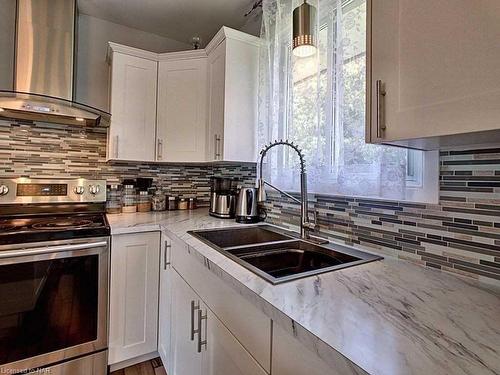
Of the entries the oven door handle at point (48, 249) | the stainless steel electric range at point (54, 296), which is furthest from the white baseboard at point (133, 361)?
the oven door handle at point (48, 249)

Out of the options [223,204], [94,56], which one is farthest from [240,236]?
[94,56]

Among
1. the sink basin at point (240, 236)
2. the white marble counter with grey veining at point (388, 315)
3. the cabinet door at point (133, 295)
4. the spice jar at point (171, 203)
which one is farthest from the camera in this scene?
the spice jar at point (171, 203)

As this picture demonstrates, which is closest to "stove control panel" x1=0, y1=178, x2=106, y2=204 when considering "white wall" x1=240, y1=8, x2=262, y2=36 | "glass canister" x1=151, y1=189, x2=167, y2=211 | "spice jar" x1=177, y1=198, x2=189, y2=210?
"glass canister" x1=151, y1=189, x2=167, y2=211

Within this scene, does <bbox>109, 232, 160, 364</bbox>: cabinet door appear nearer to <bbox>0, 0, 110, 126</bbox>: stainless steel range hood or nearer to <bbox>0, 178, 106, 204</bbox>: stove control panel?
<bbox>0, 178, 106, 204</bbox>: stove control panel

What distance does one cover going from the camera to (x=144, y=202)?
222 cm

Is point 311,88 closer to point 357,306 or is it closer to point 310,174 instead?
point 310,174

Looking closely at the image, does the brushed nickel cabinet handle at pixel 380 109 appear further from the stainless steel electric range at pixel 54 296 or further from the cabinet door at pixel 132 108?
the cabinet door at pixel 132 108

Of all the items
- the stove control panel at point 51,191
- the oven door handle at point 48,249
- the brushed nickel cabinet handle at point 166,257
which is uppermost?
the stove control panel at point 51,191

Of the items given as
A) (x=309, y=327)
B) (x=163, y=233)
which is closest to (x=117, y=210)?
(x=163, y=233)

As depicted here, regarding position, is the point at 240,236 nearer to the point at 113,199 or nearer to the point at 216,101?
the point at 216,101

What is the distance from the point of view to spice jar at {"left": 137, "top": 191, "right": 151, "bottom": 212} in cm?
220

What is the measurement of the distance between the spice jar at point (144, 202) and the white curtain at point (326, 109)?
1085mm

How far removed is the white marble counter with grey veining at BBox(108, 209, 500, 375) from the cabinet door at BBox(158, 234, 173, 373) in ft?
2.25

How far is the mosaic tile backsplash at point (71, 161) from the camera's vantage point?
186cm
